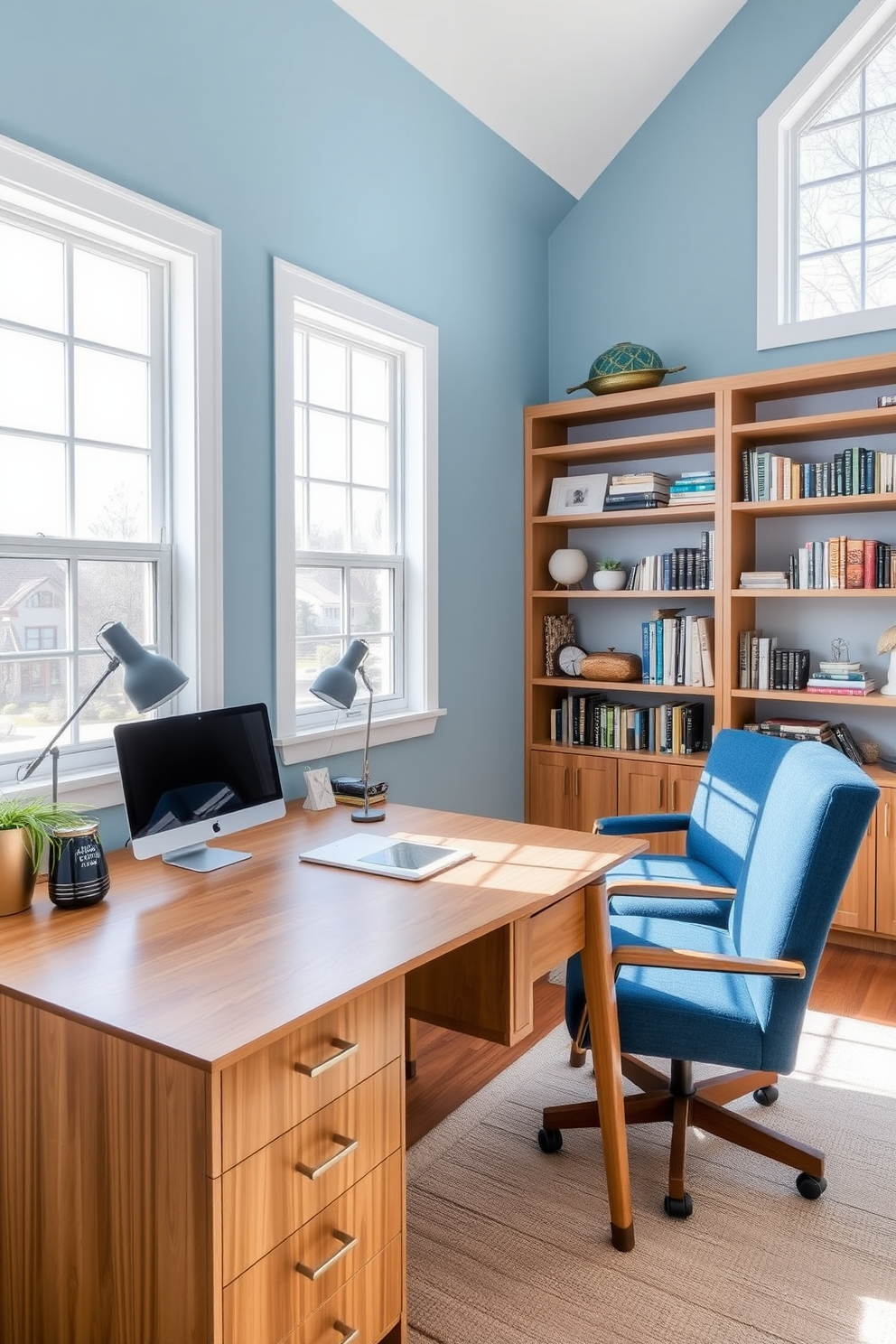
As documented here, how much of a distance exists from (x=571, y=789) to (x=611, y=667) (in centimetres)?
Answer: 56

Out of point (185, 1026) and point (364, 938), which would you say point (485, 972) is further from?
point (185, 1026)

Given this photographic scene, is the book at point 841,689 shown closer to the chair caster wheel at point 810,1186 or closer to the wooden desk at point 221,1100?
the chair caster wheel at point 810,1186

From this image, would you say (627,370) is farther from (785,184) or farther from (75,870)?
(75,870)

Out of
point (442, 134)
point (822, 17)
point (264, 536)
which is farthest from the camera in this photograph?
point (822, 17)

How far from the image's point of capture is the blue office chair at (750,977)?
72.1 inches

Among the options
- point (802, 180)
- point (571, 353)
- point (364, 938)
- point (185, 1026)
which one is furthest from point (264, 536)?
point (802, 180)

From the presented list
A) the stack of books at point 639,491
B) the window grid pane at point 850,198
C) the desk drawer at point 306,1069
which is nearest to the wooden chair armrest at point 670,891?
the desk drawer at point 306,1069

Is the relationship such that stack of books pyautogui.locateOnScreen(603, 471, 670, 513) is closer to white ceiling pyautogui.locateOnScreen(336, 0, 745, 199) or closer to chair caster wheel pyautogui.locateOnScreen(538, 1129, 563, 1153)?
white ceiling pyautogui.locateOnScreen(336, 0, 745, 199)

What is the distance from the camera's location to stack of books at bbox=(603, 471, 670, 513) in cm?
386

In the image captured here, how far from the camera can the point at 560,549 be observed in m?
4.32

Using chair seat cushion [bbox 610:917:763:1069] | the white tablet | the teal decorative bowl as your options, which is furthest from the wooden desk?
the teal decorative bowl

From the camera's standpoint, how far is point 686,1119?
6.98ft

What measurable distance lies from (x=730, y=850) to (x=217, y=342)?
1968 mm

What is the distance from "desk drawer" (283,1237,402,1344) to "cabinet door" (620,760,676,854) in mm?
2364
